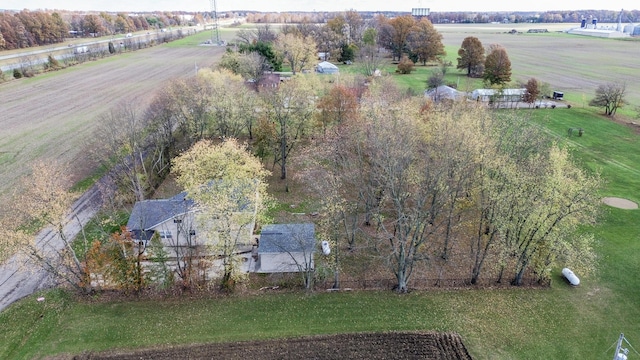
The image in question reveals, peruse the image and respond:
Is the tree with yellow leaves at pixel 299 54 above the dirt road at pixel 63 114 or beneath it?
above

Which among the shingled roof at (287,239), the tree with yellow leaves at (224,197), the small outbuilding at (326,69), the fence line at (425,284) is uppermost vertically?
the small outbuilding at (326,69)

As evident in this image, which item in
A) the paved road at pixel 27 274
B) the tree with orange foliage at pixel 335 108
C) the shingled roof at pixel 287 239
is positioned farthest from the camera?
the tree with orange foliage at pixel 335 108

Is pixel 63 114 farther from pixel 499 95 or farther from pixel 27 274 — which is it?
pixel 499 95

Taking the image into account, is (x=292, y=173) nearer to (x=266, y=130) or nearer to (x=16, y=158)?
(x=266, y=130)

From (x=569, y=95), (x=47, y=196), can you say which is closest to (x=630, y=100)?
(x=569, y=95)

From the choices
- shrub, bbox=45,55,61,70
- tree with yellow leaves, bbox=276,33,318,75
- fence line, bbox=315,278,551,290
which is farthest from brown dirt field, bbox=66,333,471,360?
shrub, bbox=45,55,61,70

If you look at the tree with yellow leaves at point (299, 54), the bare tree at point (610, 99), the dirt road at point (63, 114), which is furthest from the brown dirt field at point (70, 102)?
the bare tree at point (610, 99)

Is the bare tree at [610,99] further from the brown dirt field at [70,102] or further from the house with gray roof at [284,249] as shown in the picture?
the brown dirt field at [70,102]

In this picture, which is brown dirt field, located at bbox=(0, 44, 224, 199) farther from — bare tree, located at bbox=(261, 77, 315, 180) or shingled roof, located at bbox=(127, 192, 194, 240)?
bare tree, located at bbox=(261, 77, 315, 180)
